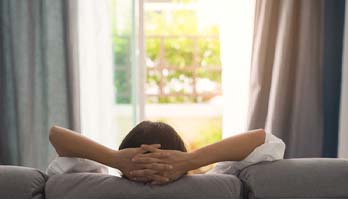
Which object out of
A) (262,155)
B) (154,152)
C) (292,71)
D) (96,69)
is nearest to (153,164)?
(154,152)

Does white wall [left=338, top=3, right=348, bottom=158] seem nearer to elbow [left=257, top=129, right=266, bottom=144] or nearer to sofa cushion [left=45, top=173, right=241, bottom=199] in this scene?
elbow [left=257, top=129, right=266, bottom=144]

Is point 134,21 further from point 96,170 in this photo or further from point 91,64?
point 96,170

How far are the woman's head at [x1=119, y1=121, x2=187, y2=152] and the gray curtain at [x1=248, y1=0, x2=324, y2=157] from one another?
1.36 metres

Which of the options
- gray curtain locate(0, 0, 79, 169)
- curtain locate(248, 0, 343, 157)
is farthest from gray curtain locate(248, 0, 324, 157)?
gray curtain locate(0, 0, 79, 169)

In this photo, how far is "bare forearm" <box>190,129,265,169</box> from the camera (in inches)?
64.2

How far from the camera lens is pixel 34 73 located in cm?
295

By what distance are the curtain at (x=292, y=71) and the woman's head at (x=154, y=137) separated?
135cm

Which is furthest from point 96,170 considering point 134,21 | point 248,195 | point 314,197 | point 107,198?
point 134,21

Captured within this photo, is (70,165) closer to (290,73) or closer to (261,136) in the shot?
(261,136)

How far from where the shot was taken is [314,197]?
1.59 m

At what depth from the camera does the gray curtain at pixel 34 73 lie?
2.91 metres

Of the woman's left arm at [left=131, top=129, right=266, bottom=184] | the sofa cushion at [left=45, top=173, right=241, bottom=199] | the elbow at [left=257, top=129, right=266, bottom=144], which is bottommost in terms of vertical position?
the sofa cushion at [left=45, top=173, right=241, bottom=199]

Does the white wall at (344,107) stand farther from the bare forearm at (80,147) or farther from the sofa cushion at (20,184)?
the sofa cushion at (20,184)

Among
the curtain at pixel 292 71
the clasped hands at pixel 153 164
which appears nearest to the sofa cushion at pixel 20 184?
the clasped hands at pixel 153 164
